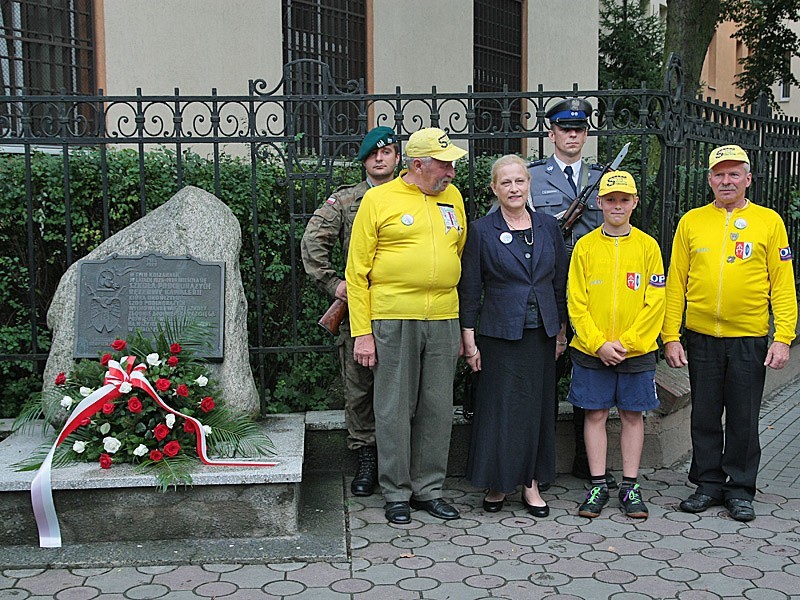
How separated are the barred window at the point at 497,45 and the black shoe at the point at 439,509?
35.6 ft

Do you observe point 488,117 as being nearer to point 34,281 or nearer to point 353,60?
point 34,281

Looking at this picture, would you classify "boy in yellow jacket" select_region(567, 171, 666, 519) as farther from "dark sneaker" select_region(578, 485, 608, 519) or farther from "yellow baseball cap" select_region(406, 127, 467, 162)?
"yellow baseball cap" select_region(406, 127, 467, 162)

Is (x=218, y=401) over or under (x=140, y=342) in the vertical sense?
under

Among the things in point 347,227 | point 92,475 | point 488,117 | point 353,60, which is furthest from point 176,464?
point 353,60

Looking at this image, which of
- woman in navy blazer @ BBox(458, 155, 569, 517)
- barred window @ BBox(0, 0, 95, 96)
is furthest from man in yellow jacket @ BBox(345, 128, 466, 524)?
barred window @ BBox(0, 0, 95, 96)

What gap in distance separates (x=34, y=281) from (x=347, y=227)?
1851mm

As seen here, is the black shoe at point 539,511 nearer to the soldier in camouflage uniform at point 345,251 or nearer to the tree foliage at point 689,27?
the soldier in camouflage uniform at point 345,251

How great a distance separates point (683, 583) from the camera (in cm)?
389

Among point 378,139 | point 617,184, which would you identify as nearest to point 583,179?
point 617,184

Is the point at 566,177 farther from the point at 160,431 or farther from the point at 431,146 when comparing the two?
the point at 160,431

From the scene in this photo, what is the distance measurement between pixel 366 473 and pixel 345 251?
1.17 metres

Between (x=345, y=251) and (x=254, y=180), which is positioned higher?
(x=254, y=180)

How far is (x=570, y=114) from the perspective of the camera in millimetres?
4832

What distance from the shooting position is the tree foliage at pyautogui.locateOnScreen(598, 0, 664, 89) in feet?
63.9
